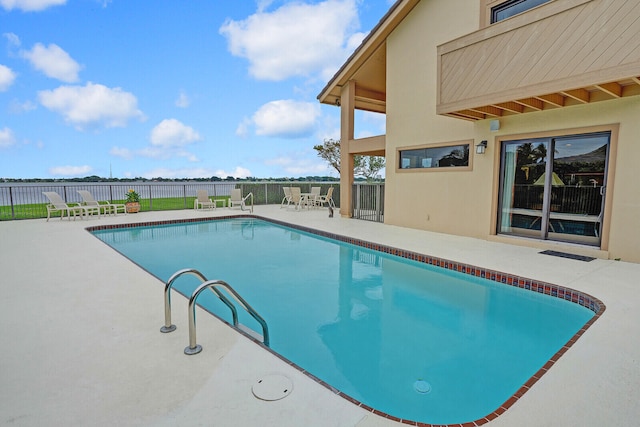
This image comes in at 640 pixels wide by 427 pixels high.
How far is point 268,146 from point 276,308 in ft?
62.6

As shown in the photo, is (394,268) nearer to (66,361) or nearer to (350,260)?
(350,260)

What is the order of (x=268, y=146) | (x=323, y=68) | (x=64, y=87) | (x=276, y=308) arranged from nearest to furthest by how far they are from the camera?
(x=276, y=308) < (x=64, y=87) < (x=323, y=68) < (x=268, y=146)

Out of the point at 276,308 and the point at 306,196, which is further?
the point at 306,196

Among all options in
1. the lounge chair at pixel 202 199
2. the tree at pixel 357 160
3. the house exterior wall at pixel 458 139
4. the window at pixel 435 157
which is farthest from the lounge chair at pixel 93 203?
the tree at pixel 357 160

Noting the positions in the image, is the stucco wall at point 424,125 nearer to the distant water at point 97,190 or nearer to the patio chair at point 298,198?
the patio chair at point 298,198

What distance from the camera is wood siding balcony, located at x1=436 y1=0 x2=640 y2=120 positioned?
16.0 feet

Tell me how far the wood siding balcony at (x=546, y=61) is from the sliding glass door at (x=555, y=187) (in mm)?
809

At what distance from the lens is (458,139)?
8320 mm

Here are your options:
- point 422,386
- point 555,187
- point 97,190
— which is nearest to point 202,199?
point 97,190

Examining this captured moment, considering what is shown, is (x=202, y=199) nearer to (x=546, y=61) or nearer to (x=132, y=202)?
(x=132, y=202)

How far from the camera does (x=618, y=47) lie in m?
4.87

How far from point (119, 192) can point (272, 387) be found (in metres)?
14.8

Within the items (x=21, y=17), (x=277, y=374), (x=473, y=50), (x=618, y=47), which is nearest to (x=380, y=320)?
(x=277, y=374)

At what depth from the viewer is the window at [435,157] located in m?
8.37
